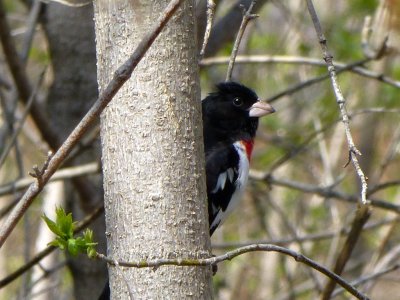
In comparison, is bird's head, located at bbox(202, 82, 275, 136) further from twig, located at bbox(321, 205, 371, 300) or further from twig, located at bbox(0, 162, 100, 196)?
twig, located at bbox(321, 205, 371, 300)

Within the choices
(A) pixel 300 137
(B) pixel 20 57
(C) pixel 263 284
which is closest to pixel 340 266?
(B) pixel 20 57

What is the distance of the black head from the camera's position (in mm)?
4219

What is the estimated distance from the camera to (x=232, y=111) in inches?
168

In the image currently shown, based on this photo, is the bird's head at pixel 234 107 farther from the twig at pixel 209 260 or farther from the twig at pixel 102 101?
the twig at pixel 102 101

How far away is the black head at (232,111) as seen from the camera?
4219 mm

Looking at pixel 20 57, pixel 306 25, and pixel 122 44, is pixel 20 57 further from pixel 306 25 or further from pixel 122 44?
pixel 306 25

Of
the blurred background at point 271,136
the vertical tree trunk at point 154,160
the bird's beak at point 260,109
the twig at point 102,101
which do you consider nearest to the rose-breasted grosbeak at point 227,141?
the bird's beak at point 260,109

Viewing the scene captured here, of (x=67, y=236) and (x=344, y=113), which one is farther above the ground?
(x=344, y=113)

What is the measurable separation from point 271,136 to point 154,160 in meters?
4.45

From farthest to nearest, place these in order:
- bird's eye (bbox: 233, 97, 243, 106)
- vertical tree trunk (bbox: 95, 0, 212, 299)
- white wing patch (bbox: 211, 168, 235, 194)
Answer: bird's eye (bbox: 233, 97, 243, 106) → white wing patch (bbox: 211, 168, 235, 194) → vertical tree trunk (bbox: 95, 0, 212, 299)

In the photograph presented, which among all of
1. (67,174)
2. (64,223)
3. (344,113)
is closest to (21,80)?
(67,174)

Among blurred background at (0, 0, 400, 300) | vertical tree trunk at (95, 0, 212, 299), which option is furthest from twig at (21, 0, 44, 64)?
vertical tree trunk at (95, 0, 212, 299)

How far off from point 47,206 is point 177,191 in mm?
3166

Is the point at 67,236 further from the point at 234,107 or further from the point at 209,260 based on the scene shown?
the point at 234,107
